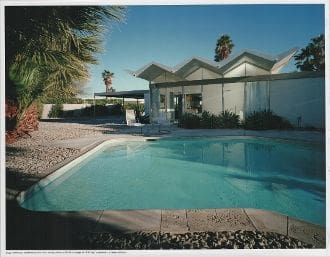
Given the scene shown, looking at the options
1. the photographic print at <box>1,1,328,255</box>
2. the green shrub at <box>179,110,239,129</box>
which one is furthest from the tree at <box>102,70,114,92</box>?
the green shrub at <box>179,110,239,129</box>

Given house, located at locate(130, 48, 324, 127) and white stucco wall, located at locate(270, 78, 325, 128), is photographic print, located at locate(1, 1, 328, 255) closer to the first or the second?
white stucco wall, located at locate(270, 78, 325, 128)

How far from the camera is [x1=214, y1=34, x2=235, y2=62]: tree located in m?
27.6

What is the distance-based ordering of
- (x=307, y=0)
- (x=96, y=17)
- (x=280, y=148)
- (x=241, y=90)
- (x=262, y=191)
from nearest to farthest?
(x=307, y=0) < (x=96, y=17) < (x=262, y=191) < (x=280, y=148) < (x=241, y=90)

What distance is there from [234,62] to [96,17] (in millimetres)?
10317

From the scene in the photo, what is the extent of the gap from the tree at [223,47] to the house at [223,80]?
417 inches

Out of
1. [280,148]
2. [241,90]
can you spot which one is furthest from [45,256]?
[241,90]

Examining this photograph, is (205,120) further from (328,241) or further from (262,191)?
(328,241)

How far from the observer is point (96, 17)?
4484 mm

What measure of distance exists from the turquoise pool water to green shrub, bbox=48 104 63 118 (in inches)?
665

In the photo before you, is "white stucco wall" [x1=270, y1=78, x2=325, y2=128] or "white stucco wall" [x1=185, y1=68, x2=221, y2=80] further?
"white stucco wall" [x1=185, y1=68, x2=221, y2=80]

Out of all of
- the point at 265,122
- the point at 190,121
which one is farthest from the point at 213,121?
Result: the point at 265,122

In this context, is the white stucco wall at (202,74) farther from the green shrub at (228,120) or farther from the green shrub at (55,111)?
the green shrub at (55,111)

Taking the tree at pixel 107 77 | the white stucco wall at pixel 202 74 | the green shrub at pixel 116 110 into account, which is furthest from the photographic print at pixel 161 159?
Result: the tree at pixel 107 77

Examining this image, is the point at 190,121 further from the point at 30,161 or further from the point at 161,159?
the point at 30,161
